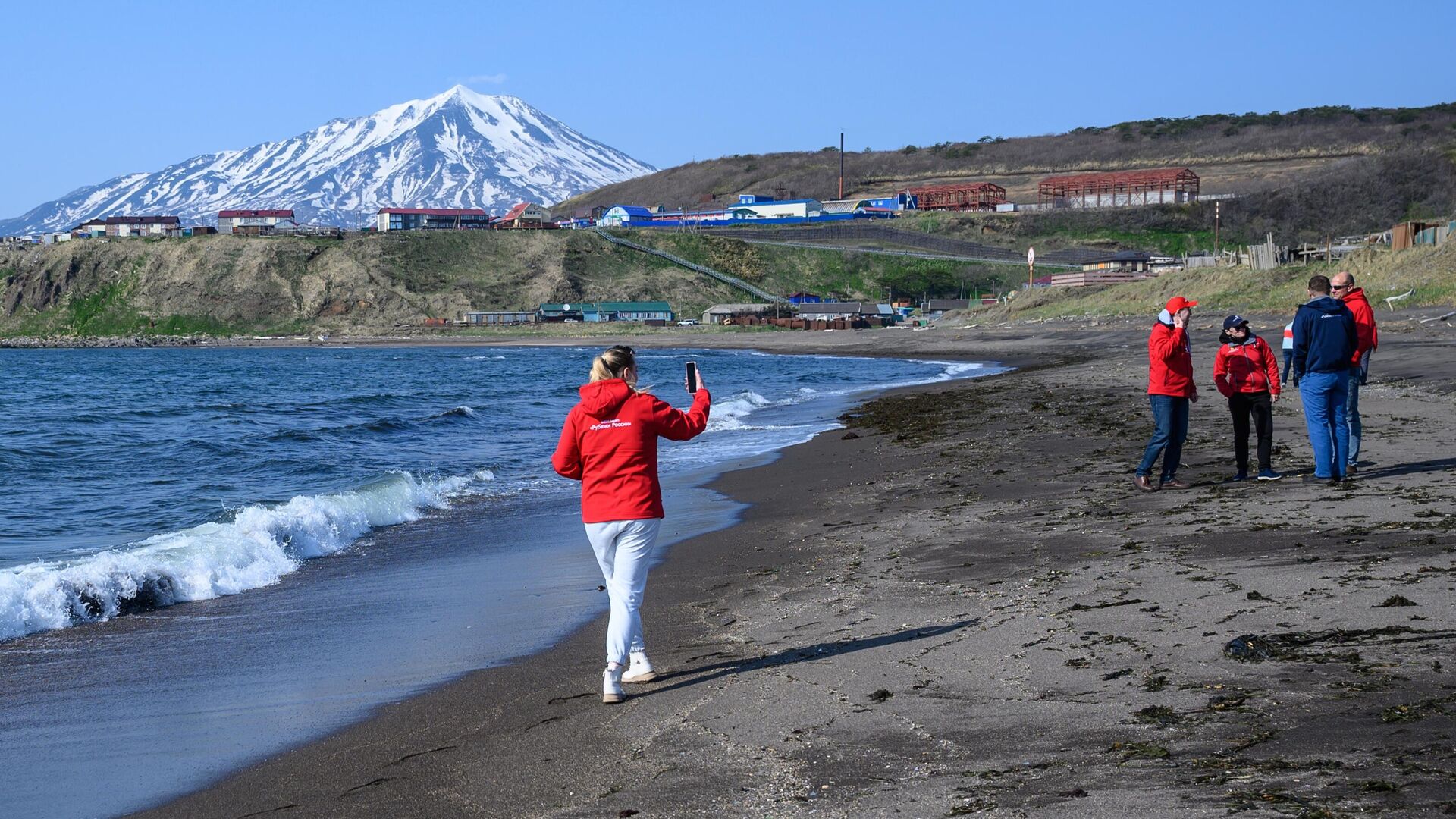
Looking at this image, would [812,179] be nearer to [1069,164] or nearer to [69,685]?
[1069,164]

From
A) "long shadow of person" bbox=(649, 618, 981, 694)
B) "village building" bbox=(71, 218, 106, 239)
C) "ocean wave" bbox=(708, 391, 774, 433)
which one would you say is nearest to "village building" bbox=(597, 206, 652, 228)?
"village building" bbox=(71, 218, 106, 239)

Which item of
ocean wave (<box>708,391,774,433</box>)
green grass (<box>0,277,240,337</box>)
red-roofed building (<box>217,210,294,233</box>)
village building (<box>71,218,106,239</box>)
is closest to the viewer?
ocean wave (<box>708,391,774,433</box>)

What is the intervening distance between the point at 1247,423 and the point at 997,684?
7.21 meters

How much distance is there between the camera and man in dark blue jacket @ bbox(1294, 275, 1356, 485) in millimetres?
10953

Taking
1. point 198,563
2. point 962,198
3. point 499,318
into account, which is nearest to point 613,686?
point 198,563

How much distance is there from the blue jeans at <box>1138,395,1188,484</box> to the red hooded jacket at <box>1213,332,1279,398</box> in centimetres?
61

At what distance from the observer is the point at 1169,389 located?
11.3m

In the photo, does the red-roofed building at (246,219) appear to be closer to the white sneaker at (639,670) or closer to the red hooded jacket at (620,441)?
the red hooded jacket at (620,441)

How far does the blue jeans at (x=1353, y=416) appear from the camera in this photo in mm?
11034

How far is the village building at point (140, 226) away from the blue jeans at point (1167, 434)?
143169 millimetres

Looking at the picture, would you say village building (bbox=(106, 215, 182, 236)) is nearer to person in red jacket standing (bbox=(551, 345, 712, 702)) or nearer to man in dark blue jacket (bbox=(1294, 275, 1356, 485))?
man in dark blue jacket (bbox=(1294, 275, 1356, 485))

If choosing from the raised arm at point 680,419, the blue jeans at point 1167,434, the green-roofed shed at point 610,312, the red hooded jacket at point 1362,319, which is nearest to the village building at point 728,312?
the green-roofed shed at point 610,312

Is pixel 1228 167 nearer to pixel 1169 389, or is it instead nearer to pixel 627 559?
pixel 1169 389

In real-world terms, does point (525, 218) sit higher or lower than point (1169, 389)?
higher
